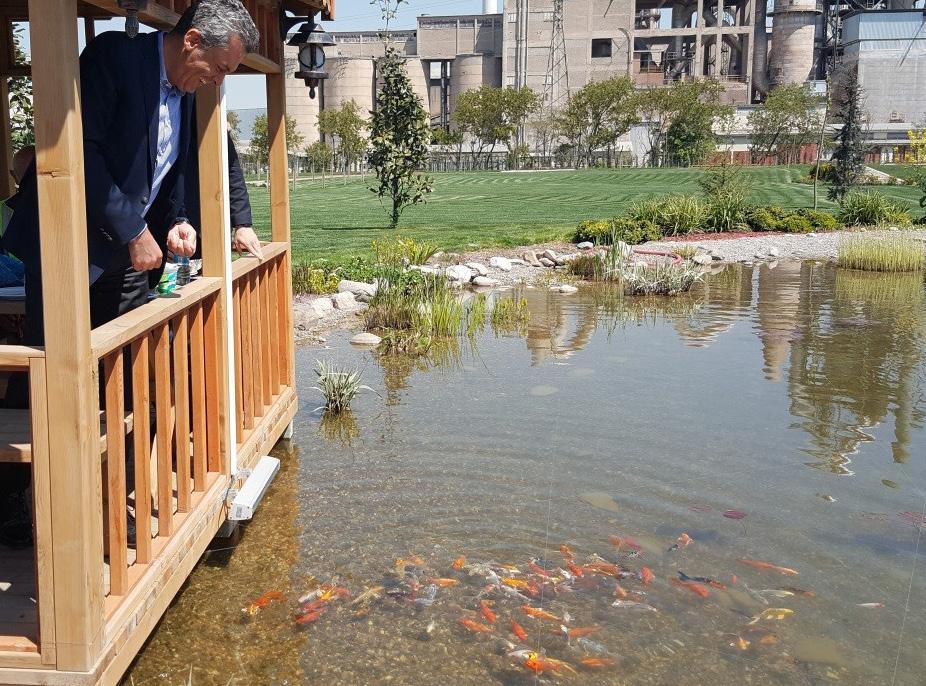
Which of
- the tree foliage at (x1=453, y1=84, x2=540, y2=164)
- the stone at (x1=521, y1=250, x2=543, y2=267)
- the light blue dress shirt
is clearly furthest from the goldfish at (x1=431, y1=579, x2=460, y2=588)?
the tree foliage at (x1=453, y1=84, x2=540, y2=164)

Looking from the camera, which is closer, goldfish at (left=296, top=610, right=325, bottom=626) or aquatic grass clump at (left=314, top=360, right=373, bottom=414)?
goldfish at (left=296, top=610, right=325, bottom=626)

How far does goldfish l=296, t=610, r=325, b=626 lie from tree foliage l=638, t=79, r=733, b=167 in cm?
7217

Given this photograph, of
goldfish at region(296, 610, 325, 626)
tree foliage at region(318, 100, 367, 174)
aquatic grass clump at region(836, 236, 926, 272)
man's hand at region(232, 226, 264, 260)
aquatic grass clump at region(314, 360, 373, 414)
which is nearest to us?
goldfish at region(296, 610, 325, 626)

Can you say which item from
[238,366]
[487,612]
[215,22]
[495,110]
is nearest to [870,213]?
[238,366]

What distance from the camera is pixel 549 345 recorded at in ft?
32.4

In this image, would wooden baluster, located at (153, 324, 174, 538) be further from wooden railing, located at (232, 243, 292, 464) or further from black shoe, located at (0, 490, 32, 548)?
wooden railing, located at (232, 243, 292, 464)

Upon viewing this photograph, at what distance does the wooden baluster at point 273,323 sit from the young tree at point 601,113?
73.7 m

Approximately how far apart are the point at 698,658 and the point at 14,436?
2568mm

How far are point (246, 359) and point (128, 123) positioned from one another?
1.92 m

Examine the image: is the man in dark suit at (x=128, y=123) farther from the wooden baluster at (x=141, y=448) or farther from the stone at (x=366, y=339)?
the stone at (x=366, y=339)

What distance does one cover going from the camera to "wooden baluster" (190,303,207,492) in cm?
418

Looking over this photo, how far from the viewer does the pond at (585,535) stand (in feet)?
12.5

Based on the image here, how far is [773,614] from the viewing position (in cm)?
418

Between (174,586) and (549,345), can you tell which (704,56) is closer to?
(549,345)
